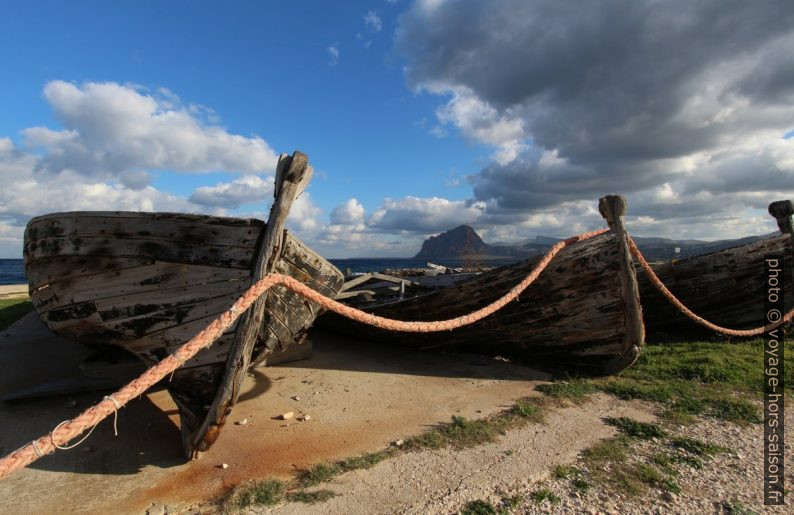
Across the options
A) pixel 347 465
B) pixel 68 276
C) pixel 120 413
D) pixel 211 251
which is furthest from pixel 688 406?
pixel 68 276

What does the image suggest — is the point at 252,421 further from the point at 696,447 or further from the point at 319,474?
the point at 696,447

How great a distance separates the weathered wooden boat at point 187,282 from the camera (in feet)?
12.9

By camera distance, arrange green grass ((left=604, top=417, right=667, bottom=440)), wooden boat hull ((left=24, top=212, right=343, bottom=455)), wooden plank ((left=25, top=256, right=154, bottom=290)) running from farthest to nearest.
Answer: green grass ((left=604, top=417, right=667, bottom=440)) → wooden plank ((left=25, top=256, right=154, bottom=290)) → wooden boat hull ((left=24, top=212, right=343, bottom=455))

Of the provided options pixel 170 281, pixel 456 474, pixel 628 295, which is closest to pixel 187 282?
pixel 170 281

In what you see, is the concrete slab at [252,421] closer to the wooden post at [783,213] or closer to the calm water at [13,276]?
the wooden post at [783,213]

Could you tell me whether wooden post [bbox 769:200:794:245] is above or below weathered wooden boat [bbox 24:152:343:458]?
above

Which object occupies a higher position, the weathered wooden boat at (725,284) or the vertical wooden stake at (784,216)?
the vertical wooden stake at (784,216)

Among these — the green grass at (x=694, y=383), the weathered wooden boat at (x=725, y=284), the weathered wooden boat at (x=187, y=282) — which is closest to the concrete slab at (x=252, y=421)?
the weathered wooden boat at (x=187, y=282)

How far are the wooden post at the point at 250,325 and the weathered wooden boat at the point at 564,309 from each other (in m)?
3.35

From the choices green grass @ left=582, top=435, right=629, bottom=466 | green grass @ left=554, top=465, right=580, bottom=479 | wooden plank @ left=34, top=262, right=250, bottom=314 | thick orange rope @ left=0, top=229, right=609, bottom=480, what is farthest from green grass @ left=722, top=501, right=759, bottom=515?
wooden plank @ left=34, top=262, right=250, bottom=314

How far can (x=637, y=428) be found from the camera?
4.50 m

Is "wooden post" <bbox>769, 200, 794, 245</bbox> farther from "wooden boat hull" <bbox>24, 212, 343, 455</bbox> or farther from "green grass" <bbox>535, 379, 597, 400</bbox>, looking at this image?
"wooden boat hull" <bbox>24, 212, 343, 455</bbox>

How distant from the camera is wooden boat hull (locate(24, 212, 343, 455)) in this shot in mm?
3988

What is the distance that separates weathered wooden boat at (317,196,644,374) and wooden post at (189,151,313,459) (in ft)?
11.0
